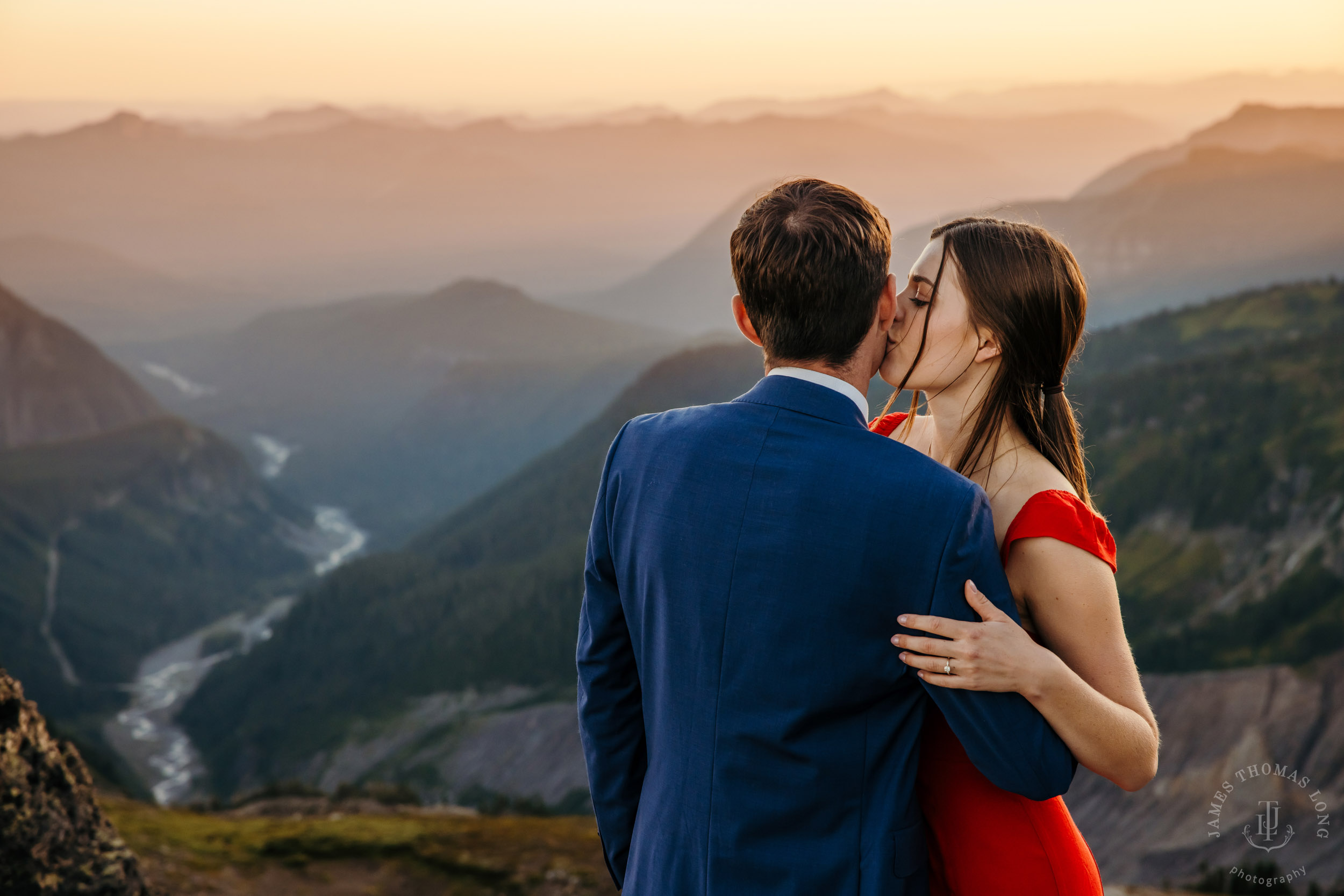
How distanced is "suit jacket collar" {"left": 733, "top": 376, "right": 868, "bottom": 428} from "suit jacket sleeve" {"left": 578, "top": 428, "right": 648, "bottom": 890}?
889mm

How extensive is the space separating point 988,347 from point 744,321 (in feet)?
3.82

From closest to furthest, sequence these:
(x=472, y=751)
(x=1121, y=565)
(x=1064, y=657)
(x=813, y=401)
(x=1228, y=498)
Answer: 1. (x=813, y=401)
2. (x=1064, y=657)
3. (x=1228, y=498)
4. (x=1121, y=565)
5. (x=472, y=751)

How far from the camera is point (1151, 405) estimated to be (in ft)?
315

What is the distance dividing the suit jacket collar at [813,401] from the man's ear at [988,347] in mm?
1012

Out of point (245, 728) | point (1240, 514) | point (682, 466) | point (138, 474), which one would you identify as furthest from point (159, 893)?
point (138, 474)

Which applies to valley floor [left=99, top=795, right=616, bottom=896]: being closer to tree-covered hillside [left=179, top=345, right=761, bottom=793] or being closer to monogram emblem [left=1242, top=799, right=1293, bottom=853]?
monogram emblem [left=1242, top=799, right=1293, bottom=853]

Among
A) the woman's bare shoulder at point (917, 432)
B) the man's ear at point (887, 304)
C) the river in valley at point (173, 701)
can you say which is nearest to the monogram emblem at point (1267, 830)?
the woman's bare shoulder at point (917, 432)

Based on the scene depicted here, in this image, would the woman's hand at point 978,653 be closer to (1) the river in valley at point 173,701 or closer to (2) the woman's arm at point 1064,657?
(2) the woman's arm at point 1064,657

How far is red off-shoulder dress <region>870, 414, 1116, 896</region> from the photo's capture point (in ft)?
13.0

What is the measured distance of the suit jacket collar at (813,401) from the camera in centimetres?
371

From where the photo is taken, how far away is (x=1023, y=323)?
4387mm

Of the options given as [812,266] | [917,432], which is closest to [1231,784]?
[917,432]

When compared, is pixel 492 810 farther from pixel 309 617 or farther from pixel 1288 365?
pixel 309 617

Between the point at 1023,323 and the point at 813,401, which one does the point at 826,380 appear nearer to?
the point at 813,401
